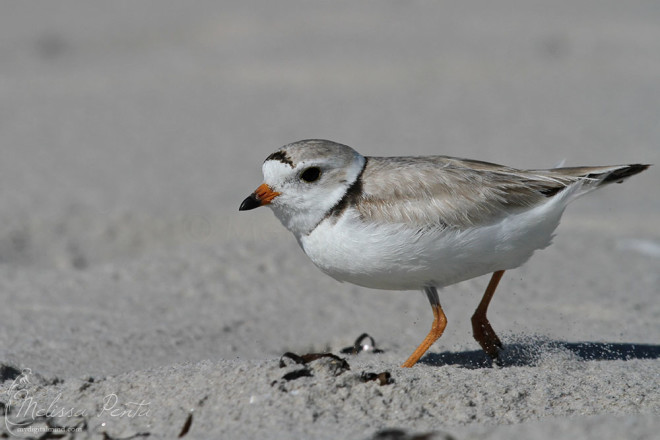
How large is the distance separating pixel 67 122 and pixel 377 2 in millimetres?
7197

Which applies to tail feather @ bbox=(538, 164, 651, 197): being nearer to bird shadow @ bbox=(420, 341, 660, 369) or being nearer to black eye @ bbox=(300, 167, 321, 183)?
bird shadow @ bbox=(420, 341, 660, 369)

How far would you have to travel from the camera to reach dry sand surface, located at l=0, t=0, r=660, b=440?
11.4 feet

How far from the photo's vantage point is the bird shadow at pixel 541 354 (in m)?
4.37

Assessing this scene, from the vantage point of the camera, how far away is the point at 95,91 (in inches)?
522

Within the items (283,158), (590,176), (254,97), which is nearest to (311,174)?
→ (283,158)

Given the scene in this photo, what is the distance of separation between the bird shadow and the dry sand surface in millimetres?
24

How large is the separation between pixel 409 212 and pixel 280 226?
13.0 feet

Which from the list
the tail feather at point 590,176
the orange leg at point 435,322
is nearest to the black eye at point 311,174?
the orange leg at point 435,322

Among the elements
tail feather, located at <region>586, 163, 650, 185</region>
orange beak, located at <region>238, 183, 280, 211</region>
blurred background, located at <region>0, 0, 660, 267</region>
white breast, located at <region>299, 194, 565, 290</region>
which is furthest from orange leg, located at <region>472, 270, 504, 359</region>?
blurred background, located at <region>0, 0, 660, 267</region>

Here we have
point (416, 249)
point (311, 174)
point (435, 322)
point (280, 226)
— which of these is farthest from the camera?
point (280, 226)

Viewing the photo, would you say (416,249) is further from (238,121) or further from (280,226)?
(238,121)

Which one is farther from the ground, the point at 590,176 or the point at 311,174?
the point at 311,174

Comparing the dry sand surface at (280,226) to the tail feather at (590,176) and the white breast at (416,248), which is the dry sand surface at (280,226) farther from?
the tail feather at (590,176)

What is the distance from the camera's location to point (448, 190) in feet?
13.4
